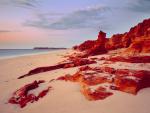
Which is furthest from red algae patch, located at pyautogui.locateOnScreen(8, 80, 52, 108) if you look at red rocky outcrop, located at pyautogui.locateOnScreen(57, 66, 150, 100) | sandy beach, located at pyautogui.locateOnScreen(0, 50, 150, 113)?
red rocky outcrop, located at pyautogui.locateOnScreen(57, 66, 150, 100)

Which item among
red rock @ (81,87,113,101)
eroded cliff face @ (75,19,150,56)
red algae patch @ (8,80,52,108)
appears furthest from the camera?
eroded cliff face @ (75,19,150,56)

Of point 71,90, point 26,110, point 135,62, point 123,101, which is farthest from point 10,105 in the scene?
point 135,62

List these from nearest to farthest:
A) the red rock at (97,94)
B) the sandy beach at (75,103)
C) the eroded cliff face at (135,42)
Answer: the sandy beach at (75,103) < the red rock at (97,94) < the eroded cliff face at (135,42)

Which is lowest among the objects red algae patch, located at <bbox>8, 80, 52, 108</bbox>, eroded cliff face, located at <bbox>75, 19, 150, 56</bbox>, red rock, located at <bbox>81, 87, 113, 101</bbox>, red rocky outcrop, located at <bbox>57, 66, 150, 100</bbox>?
red algae patch, located at <bbox>8, 80, 52, 108</bbox>

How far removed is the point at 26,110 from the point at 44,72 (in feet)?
24.2

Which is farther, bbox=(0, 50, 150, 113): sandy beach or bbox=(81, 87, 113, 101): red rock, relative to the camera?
bbox=(81, 87, 113, 101): red rock

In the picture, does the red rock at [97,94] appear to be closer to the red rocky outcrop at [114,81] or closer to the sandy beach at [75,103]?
the red rocky outcrop at [114,81]

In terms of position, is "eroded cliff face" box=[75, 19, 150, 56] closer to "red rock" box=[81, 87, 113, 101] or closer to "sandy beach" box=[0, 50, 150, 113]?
"sandy beach" box=[0, 50, 150, 113]

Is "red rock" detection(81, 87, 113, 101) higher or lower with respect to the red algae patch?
higher

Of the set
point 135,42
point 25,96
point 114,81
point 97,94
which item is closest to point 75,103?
point 97,94

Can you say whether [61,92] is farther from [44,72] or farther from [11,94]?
[44,72]

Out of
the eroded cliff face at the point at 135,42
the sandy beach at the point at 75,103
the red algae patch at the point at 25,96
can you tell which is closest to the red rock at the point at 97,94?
the sandy beach at the point at 75,103

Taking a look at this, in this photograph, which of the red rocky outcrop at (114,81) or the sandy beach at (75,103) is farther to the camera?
the red rocky outcrop at (114,81)

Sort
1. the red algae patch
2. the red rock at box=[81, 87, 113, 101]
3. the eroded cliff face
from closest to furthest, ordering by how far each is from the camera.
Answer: the red rock at box=[81, 87, 113, 101], the red algae patch, the eroded cliff face
